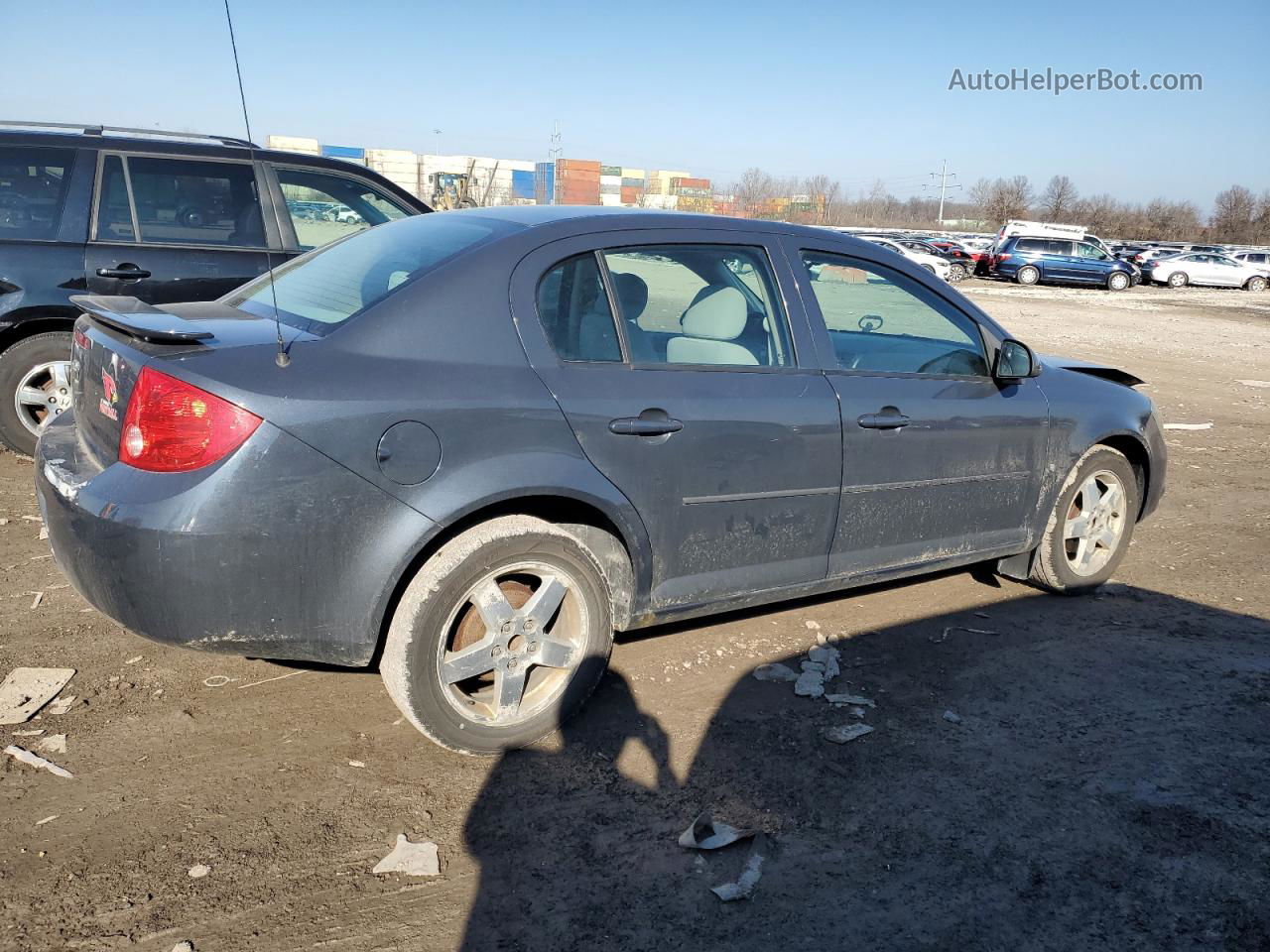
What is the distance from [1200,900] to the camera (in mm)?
2729

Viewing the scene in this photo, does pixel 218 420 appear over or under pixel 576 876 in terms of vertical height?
over

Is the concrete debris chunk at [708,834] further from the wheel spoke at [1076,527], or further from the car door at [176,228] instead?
the car door at [176,228]

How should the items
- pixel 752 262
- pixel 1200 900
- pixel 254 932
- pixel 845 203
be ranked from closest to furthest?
1. pixel 254 932
2. pixel 1200 900
3. pixel 752 262
4. pixel 845 203

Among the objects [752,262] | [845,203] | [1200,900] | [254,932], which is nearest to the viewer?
[254,932]

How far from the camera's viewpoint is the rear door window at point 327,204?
6703 mm

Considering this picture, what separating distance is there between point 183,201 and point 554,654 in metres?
4.60

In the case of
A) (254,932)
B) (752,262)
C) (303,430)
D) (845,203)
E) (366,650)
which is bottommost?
(254,932)

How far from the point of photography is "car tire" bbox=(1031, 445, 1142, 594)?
4863mm

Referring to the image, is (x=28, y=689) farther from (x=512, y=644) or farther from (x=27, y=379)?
(x=27, y=379)

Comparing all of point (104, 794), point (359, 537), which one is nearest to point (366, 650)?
point (359, 537)

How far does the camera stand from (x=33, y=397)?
6180 mm

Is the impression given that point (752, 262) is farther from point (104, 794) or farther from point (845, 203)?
point (845, 203)

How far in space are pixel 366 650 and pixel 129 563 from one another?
0.70 meters

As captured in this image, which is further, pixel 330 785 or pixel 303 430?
pixel 330 785
